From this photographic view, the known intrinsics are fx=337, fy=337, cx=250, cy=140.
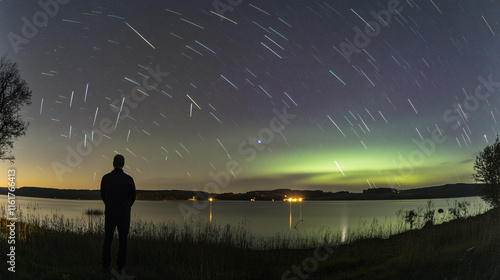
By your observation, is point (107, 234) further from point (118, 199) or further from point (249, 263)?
point (249, 263)

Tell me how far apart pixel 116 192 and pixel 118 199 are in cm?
15

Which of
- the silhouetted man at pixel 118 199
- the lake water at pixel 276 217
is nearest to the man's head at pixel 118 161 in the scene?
the silhouetted man at pixel 118 199

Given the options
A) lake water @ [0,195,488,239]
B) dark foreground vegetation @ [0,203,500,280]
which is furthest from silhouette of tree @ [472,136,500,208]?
dark foreground vegetation @ [0,203,500,280]

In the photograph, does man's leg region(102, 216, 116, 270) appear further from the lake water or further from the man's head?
the lake water

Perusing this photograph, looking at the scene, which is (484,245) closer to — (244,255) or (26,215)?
(244,255)

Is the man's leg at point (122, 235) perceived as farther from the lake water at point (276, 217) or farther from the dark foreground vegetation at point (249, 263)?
the lake water at point (276, 217)

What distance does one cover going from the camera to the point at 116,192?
22.2ft

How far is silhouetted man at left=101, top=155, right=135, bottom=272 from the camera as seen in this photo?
6.80 meters

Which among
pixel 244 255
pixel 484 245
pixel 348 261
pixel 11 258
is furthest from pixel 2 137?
pixel 484 245

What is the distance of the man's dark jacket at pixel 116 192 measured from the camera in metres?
6.79

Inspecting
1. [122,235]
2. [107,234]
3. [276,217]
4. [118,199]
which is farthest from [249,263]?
[276,217]

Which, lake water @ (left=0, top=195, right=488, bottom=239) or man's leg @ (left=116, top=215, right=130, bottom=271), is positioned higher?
man's leg @ (left=116, top=215, right=130, bottom=271)

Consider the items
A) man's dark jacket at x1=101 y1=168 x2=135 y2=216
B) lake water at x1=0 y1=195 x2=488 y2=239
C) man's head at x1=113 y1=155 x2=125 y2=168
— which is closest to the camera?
man's dark jacket at x1=101 y1=168 x2=135 y2=216

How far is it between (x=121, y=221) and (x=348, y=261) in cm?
645
